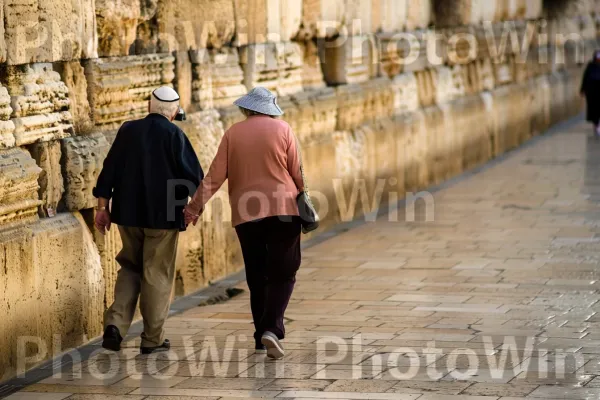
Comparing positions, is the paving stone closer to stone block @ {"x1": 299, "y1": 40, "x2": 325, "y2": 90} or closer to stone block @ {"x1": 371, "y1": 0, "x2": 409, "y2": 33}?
stone block @ {"x1": 299, "y1": 40, "x2": 325, "y2": 90}

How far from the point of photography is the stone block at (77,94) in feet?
25.5

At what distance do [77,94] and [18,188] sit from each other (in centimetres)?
102

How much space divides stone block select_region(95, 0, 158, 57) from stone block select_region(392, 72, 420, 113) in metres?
5.47

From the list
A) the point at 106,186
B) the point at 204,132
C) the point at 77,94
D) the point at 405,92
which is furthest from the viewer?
the point at 405,92

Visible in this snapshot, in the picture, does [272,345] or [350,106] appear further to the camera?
[350,106]

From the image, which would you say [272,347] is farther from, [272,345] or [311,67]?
[311,67]

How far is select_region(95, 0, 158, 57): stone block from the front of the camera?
26.8ft

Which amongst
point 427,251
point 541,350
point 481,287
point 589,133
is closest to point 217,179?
point 541,350

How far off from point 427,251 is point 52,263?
12.6 ft

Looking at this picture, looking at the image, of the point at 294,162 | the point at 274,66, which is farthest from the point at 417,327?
the point at 274,66

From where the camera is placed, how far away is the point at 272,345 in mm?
7031

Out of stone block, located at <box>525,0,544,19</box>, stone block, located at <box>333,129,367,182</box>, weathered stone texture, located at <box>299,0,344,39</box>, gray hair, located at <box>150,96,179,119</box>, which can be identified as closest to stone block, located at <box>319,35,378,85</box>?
weathered stone texture, located at <box>299,0,344,39</box>

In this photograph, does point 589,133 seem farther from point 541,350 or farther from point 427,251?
point 541,350

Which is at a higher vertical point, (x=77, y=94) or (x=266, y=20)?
(x=266, y=20)
